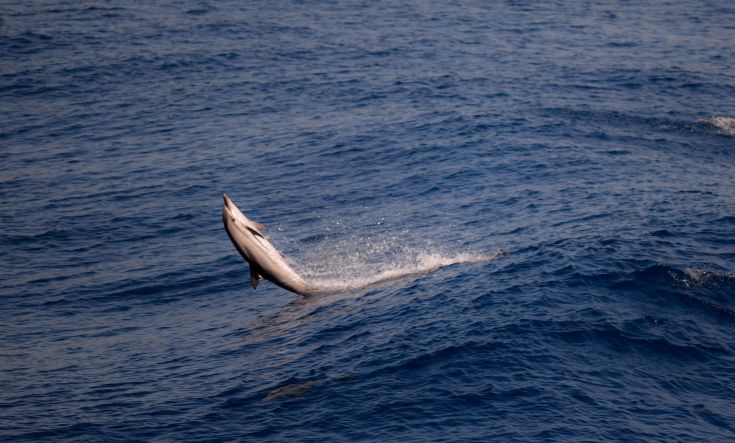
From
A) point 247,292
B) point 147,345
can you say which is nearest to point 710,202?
point 247,292

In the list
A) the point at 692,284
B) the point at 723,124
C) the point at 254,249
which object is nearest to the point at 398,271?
the point at 254,249

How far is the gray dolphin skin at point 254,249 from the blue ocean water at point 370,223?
1871mm

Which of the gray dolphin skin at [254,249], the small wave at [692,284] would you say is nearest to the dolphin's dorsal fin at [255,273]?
the gray dolphin skin at [254,249]

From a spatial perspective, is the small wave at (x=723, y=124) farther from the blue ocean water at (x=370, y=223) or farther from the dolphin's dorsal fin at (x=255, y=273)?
the dolphin's dorsal fin at (x=255, y=273)

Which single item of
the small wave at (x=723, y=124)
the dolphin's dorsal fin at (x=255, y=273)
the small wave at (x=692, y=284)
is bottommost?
the small wave at (x=692, y=284)

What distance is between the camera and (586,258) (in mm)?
27016

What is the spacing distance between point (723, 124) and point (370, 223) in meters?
21.3

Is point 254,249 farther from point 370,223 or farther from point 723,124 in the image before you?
point 723,124

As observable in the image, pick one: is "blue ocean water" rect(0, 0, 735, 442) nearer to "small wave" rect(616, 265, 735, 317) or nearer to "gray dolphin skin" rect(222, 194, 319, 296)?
"small wave" rect(616, 265, 735, 317)

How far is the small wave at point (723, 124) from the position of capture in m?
42.6

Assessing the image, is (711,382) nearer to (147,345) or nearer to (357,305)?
(357,305)

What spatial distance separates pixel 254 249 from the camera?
24.0 m

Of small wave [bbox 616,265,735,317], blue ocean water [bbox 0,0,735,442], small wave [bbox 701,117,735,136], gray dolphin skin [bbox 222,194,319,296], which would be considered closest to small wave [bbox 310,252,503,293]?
blue ocean water [bbox 0,0,735,442]

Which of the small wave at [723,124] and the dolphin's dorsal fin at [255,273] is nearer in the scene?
the dolphin's dorsal fin at [255,273]
